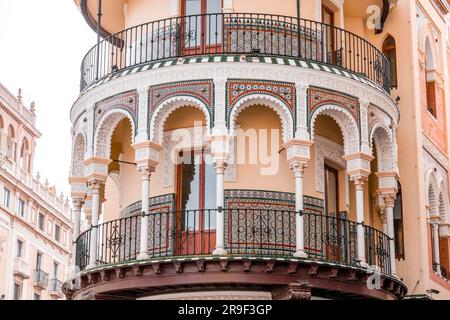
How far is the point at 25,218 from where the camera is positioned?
2350 inches

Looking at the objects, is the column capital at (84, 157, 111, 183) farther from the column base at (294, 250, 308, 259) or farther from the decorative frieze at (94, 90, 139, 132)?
the column base at (294, 250, 308, 259)

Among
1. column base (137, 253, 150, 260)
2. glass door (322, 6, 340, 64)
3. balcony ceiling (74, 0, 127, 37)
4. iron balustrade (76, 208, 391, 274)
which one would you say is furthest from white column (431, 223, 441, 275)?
balcony ceiling (74, 0, 127, 37)

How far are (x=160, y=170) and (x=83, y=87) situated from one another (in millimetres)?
3166

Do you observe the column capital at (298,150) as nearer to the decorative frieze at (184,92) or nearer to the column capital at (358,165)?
the column capital at (358,165)

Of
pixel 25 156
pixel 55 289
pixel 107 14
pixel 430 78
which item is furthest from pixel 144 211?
pixel 55 289

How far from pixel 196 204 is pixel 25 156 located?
4063 cm

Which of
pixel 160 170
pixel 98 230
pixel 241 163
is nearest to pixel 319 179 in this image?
pixel 241 163

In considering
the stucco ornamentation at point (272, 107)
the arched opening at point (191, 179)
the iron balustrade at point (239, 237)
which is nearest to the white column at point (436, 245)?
the iron balustrade at point (239, 237)

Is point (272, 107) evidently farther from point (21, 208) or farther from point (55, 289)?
point (55, 289)

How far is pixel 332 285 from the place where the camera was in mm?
21766

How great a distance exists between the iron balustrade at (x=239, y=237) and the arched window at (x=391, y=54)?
5.86m

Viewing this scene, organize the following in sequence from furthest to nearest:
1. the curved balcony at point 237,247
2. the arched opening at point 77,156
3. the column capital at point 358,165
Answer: the arched opening at point 77,156, the column capital at point 358,165, the curved balcony at point 237,247

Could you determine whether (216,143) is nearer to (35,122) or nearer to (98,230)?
(98,230)

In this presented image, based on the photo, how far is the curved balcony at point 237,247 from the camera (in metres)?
21.2
